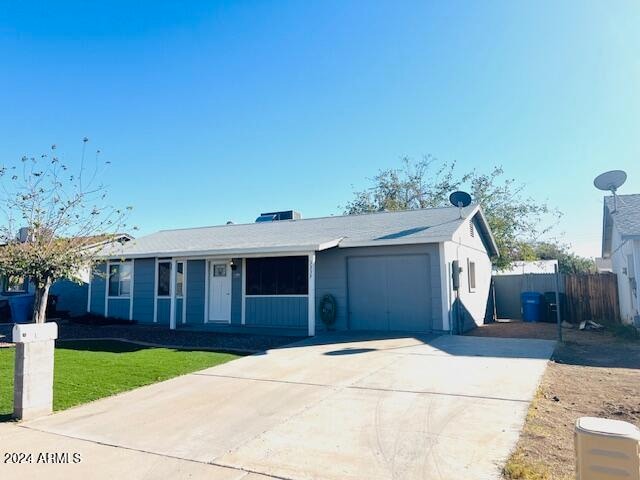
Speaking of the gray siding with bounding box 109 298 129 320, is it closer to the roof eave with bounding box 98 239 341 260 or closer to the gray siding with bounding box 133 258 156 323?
the gray siding with bounding box 133 258 156 323

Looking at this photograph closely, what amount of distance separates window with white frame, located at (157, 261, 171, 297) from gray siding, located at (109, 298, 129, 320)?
5.58 ft

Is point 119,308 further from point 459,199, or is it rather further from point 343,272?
point 459,199

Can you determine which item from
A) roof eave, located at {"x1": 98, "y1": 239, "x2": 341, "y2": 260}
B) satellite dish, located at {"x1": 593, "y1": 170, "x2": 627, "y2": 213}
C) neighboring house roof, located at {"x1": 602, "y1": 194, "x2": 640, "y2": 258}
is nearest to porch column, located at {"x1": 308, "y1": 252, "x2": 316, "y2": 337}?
roof eave, located at {"x1": 98, "y1": 239, "x2": 341, "y2": 260}

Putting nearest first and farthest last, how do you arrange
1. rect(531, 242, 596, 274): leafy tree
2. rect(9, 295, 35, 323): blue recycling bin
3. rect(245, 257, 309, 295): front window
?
rect(245, 257, 309, 295): front window, rect(9, 295, 35, 323): blue recycling bin, rect(531, 242, 596, 274): leafy tree

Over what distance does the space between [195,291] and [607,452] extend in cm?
1319

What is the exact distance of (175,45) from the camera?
11.1 m

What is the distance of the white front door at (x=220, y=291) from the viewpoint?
13.7 metres

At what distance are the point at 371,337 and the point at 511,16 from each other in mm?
8419

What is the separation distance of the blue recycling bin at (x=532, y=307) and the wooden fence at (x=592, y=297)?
3.32 ft

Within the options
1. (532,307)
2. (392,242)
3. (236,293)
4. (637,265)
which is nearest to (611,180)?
(637,265)

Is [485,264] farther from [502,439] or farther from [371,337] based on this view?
[502,439]

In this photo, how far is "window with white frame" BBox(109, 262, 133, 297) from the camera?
15844 millimetres

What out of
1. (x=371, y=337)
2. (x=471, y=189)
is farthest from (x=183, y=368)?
(x=471, y=189)

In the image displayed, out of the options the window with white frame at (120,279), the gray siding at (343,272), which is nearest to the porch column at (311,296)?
the gray siding at (343,272)
